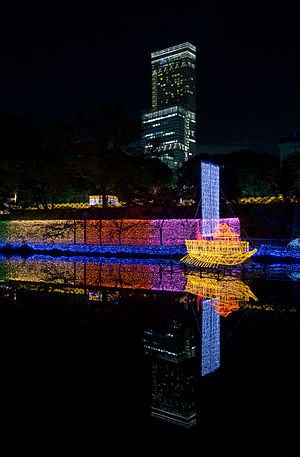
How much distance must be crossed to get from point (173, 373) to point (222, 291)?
482 cm

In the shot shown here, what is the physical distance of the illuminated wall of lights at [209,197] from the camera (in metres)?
13.0

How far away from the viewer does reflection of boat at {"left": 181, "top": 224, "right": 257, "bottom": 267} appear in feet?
40.4

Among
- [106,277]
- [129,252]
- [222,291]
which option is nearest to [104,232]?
[129,252]

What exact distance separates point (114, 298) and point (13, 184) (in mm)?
23189

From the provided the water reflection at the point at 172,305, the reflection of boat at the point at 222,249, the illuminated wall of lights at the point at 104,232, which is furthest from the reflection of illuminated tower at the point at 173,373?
the illuminated wall of lights at the point at 104,232

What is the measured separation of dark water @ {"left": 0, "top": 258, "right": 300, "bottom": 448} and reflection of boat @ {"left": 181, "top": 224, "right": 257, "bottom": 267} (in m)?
3.95

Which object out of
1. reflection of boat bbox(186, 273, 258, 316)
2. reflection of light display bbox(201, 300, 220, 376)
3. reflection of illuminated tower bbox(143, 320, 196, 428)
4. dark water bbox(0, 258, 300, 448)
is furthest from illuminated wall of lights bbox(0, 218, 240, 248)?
reflection of illuminated tower bbox(143, 320, 196, 428)

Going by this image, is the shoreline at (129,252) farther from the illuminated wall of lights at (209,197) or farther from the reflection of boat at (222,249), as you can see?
the reflection of boat at (222,249)

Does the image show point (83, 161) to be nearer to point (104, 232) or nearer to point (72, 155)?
point (72, 155)

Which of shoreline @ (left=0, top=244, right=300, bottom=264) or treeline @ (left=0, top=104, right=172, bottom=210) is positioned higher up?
treeline @ (left=0, top=104, right=172, bottom=210)

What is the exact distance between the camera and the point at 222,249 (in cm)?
1239

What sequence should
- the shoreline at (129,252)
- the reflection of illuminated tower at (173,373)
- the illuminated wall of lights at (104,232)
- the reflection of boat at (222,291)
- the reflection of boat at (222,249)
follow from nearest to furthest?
the reflection of illuminated tower at (173,373) → the reflection of boat at (222,291) → the reflection of boat at (222,249) → the shoreline at (129,252) → the illuminated wall of lights at (104,232)

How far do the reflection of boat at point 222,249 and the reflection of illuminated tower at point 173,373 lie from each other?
22.5 ft

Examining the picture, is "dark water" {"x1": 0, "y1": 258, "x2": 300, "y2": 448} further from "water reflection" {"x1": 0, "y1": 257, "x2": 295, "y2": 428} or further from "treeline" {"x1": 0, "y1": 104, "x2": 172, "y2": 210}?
"treeline" {"x1": 0, "y1": 104, "x2": 172, "y2": 210}
